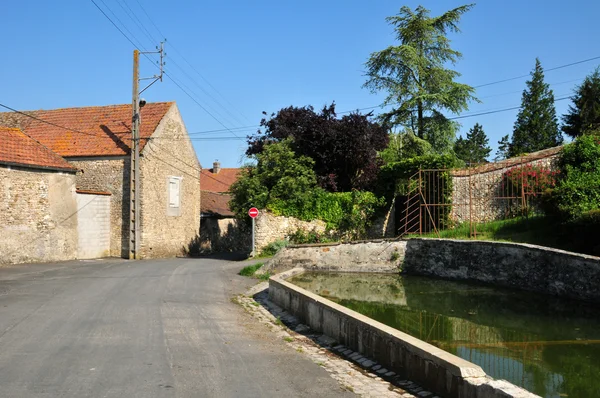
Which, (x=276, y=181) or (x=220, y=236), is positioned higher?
(x=276, y=181)

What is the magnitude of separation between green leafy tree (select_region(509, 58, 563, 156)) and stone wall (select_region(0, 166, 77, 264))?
37576 mm

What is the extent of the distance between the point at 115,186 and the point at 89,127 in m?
4.60

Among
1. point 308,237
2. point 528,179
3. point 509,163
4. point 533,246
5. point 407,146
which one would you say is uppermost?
point 407,146

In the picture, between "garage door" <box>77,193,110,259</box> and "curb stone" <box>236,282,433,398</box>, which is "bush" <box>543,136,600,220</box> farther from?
"garage door" <box>77,193,110,259</box>

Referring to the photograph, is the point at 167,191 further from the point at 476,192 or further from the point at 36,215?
the point at 476,192

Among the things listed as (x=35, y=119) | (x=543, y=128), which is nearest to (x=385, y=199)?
(x=35, y=119)

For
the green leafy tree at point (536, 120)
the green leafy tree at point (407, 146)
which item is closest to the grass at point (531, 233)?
the green leafy tree at point (407, 146)

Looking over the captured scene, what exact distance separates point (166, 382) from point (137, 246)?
21.0 meters

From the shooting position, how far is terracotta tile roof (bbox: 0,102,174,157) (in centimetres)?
2745

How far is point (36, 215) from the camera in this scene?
21.6 metres

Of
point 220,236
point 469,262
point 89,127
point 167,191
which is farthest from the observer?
point 220,236

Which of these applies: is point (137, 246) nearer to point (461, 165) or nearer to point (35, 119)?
point (35, 119)

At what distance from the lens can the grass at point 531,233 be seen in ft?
47.5

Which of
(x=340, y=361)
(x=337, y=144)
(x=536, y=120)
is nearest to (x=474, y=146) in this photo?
(x=536, y=120)
